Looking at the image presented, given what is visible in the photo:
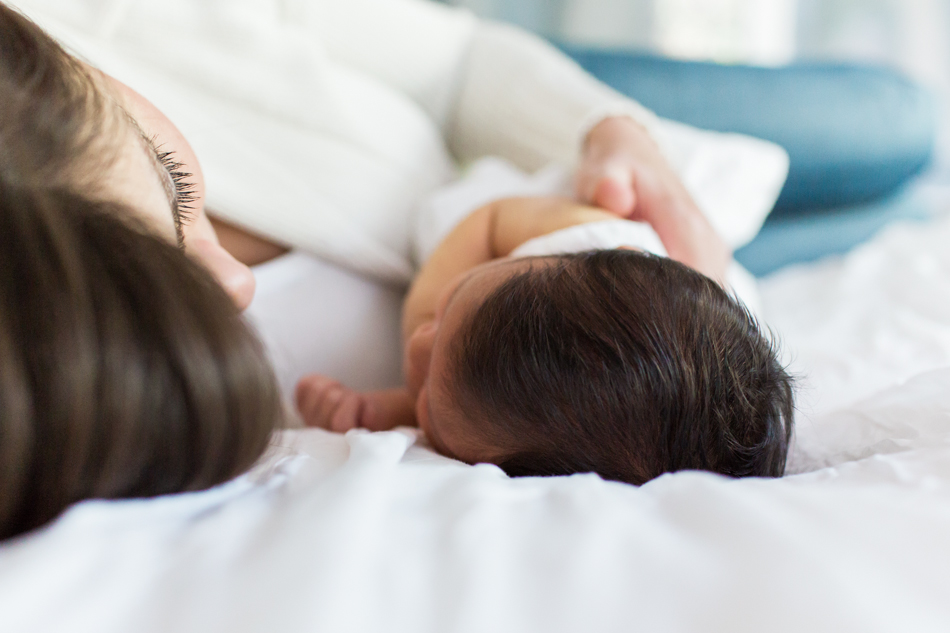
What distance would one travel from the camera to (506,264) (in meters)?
0.61

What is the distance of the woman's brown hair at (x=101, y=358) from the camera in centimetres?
29

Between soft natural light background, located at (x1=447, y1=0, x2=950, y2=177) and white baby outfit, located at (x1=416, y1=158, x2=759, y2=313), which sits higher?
soft natural light background, located at (x1=447, y1=0, x2=950, y2=177)

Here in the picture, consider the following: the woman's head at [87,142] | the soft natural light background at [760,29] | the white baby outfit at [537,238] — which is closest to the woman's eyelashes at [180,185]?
the woman's head at [87,142]

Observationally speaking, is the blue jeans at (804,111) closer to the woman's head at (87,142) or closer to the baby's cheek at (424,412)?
the baby's cheek at (424,412)

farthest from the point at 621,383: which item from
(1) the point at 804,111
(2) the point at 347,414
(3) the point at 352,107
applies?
(1) the point at 804,111

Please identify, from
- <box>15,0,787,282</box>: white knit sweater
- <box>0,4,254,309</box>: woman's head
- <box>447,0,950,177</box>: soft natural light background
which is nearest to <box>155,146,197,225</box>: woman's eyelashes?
<box>0,4,254,309</box>: woman's head

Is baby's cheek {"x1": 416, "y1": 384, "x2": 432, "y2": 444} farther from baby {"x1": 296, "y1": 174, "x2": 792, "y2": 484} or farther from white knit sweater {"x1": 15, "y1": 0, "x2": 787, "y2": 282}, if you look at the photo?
white knit sweater {"x1": 15, "y1": 0, "x2": 787, "y2": 282}


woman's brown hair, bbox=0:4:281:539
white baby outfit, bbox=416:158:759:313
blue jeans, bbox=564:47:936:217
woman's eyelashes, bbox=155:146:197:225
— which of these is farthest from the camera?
blue jeans, bbox=564:47:936:217

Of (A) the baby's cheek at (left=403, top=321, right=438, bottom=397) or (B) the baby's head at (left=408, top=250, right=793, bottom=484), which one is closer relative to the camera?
(B) the baby's head at (left=408, top=250, right=793, bottom=484)

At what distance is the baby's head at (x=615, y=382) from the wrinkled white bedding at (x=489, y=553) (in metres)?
0.08

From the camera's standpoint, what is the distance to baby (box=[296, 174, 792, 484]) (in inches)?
19.5

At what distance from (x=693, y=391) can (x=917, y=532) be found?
18 centimetres

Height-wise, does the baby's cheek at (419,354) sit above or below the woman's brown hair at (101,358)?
below

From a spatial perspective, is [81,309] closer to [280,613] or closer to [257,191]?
[280,613]
